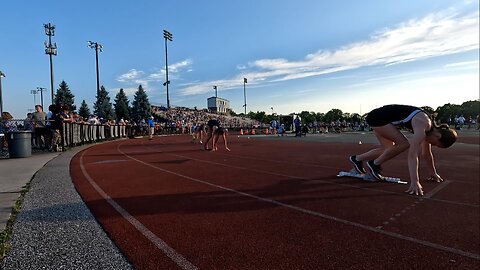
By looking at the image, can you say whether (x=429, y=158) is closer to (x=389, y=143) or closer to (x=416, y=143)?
(x=389, y=143)

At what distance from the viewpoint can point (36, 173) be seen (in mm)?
8094

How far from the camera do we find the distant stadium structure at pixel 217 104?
11213 centimetres

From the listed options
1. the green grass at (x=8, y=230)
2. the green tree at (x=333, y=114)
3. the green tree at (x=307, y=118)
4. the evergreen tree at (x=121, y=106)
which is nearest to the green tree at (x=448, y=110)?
the green tree at (x=333, y=114)

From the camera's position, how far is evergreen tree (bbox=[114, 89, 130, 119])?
7312cm

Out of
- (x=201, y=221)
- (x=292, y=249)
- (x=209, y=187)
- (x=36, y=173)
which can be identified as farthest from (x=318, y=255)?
(x=36, y=173)

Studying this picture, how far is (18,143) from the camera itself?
38.9 feet

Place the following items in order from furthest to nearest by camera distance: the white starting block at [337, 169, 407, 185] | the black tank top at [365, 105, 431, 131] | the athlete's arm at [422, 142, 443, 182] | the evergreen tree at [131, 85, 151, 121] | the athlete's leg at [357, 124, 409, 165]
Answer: the evergreen tree at [131, 85, 151, 121]
the white starting block at [337, 169, 407, 185]
the athlete's arm at [422, 142, 443, 182]
the athlete's leg at [357, 124, 409, 165]
the black tank top at [365, 105, 431, 131]

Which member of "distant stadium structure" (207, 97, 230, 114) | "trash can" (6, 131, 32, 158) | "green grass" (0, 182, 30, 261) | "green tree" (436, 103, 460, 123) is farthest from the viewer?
"distant stadium structure" (207, 97, 230, 114)

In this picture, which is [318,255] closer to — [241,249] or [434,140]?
[241,249]

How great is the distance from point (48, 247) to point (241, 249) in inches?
80.8

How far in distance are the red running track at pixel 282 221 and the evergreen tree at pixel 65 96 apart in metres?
66.9

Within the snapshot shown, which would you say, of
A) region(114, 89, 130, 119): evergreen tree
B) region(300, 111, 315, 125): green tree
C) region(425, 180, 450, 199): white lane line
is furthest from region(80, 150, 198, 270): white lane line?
region(300, 111, 315, 125): green tree

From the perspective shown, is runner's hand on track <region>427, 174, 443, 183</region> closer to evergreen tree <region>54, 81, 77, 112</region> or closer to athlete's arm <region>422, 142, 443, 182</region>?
athlete's arm <region>422, 142, 443, 182</region>

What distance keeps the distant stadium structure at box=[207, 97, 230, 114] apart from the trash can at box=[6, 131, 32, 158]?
96.7 meters
